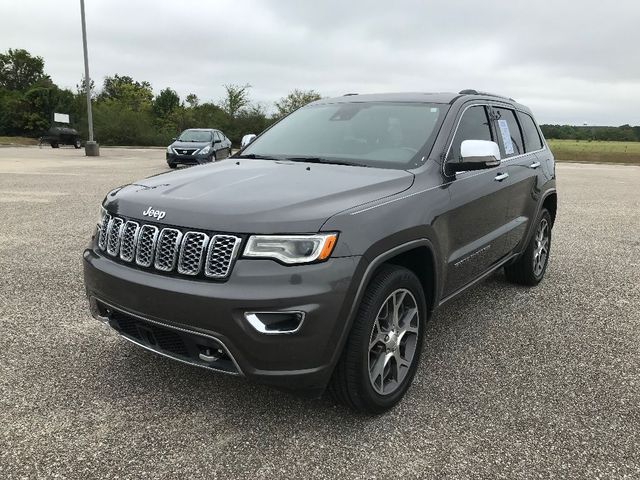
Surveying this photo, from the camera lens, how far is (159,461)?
2.56 m

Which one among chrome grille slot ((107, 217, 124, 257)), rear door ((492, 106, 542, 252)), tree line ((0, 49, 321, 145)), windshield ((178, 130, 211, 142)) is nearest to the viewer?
chrome grille slot ((107, 217, 124, 257))

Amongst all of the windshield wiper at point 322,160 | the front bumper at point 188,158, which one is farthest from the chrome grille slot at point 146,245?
the front bumper at point 188,158

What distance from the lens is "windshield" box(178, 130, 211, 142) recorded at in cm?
2043

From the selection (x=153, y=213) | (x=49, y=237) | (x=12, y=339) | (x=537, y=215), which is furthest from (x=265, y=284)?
(x=49, y=237)

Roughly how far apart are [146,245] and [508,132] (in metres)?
3.29

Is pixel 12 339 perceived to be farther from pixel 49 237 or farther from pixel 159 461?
pixel 49 237

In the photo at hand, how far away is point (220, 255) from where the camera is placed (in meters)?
2.53

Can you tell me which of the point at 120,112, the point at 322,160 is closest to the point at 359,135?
the point at 322,160

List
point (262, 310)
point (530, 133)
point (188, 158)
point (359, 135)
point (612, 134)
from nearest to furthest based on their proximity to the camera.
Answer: point (262, 310) < point (359, 135) < point (530, 133) < point (188, 158) < point (612, 134)

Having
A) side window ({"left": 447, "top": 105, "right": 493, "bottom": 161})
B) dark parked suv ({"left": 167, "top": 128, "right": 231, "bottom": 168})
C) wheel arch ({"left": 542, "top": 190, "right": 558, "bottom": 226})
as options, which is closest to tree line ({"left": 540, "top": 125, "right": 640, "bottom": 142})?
dark parked suv ({"left": 167, "top": 128, "right": 231, "bottom": 168})

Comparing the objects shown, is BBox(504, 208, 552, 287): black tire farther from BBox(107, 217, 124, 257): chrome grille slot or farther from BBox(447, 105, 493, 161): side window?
BBox(107, 217, 124, 257): chrome grille slot

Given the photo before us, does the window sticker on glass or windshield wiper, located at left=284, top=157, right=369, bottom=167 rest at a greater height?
the window sticker on glass

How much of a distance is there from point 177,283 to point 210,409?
829 mm

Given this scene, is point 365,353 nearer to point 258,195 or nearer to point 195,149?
point 258,195
